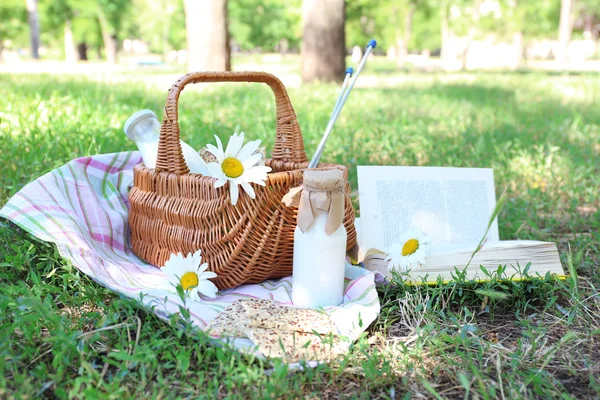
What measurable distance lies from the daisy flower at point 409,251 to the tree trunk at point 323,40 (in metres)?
6.86

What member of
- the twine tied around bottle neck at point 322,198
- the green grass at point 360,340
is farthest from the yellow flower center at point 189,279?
the twine tied around bottle neck at point 322,198

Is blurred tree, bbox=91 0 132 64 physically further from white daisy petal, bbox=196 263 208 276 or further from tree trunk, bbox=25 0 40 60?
white daisy petal, bbox=196 263 208 276

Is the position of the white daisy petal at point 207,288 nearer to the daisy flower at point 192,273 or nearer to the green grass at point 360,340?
the daisy flower at point 192,273

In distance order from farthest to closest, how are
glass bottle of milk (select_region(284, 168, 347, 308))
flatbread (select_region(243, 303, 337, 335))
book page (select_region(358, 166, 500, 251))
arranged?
book page (select_region(358, 166, 500, 251)) → glass bottle of milk (select_region(284, 168, 347, 308)) → flatbread (select_region(243, 303, 337, 335))

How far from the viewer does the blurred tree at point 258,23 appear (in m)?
32.8

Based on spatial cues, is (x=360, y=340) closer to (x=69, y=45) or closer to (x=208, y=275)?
(x=208, y=275)

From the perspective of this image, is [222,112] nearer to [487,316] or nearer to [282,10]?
[487,316]

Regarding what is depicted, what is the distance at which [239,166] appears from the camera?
191cm

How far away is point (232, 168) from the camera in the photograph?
1.90 metres

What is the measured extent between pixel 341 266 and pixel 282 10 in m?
35.0

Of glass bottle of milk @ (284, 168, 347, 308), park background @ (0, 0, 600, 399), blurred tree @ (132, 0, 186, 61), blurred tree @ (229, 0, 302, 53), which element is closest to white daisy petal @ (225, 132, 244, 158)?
glass bottle of milk @ (284, 168, 347, 308)

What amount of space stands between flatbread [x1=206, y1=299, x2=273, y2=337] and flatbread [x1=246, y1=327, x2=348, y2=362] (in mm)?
36

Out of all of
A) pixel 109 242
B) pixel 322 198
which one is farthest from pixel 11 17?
pixel 322 198

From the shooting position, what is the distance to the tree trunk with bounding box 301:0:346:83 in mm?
8734
